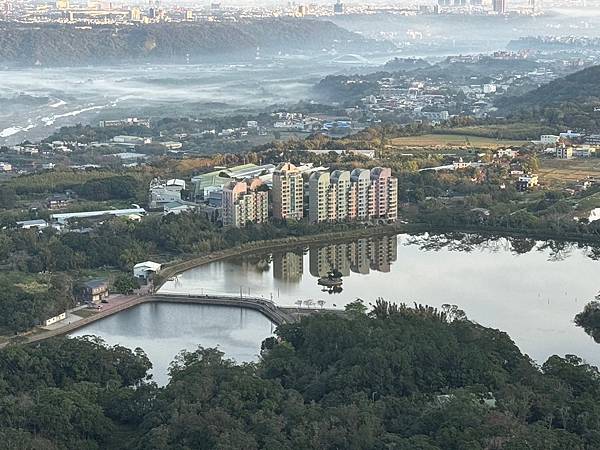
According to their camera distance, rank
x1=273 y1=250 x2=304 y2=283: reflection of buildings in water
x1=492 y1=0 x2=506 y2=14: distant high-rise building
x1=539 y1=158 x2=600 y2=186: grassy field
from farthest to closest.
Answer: x1=492 y1=0 x2=506 y2=14: distant high-rise building
x1=539 y1=158 x2=600 y2=186: grassy field
x1=273 y1=250 x2=304 y2=283: reflection of buildings in water

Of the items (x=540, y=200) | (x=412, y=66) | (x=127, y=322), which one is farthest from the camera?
(x=412, y=66)

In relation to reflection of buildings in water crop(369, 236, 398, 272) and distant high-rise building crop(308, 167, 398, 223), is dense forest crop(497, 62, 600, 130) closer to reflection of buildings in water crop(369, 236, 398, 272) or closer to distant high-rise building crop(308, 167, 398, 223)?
distant high-rise building crop(308, 167, 398, 223)

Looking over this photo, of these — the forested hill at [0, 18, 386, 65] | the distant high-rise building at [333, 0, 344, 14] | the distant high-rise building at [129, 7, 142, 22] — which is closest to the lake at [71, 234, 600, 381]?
the forested hill at [0, 18, 386, 65]

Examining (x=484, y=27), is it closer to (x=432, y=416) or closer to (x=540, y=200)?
(x=540, y=200)

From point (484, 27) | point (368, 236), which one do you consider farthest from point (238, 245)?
point (484, 27)

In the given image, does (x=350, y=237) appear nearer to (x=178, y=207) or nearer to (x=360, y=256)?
(x=360, y=256)

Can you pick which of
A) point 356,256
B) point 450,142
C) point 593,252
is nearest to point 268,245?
point 356,256

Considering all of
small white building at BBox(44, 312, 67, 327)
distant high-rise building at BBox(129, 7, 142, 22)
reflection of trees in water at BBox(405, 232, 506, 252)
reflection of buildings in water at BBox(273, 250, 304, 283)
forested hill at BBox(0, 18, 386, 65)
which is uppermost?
small white building at BBox(44, 312, 67, 327)
